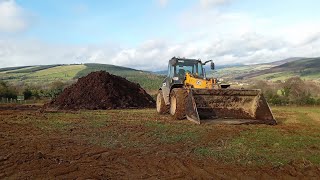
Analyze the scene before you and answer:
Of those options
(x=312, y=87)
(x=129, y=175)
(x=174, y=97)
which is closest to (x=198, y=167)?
(x=129, y=175)

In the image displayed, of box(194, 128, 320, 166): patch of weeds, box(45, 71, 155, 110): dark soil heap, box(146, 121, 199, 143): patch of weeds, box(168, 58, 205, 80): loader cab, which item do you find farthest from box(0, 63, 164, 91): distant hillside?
box(194, 128, 320, 166): patch of weeds

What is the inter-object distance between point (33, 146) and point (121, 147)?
2.27m

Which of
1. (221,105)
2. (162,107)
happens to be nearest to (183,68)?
(162,107)

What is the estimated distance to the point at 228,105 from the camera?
14.1 m

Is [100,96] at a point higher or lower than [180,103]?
lower

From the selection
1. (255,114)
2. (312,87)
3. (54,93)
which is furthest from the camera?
(54,93)

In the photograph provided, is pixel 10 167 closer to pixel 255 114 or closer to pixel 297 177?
pixel 297 177

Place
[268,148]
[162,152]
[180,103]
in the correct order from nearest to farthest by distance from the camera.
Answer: [162,152] < [268,148] < [180,103]

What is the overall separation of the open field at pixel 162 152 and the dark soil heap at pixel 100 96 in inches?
508

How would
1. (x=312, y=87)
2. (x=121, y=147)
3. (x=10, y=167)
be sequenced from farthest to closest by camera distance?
(x=312, y=87) → (x=121, y=147) → (x=10, y=167)

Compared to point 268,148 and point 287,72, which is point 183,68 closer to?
point 268,148

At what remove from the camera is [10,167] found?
21.9ft

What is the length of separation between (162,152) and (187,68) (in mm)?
9248

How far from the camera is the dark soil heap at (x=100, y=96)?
2533 centimetres
